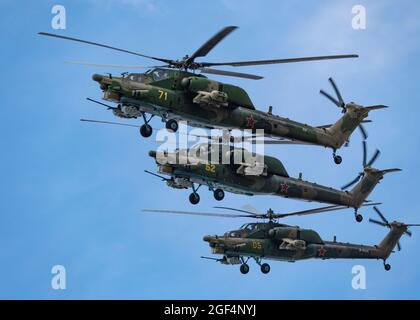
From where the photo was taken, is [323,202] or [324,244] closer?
[323,202]

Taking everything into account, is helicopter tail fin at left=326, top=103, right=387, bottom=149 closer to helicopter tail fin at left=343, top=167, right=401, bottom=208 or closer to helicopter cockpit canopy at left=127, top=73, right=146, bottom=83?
helicopter tail fin at left=343, top=167, right=401, bottom=208

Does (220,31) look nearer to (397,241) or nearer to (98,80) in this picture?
(98,80)

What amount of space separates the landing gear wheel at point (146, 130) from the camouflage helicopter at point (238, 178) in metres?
4.25

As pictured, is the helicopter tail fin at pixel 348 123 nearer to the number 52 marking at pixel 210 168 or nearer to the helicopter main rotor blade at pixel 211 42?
the number 52 marking at pixel 210 168

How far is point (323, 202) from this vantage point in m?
54.9

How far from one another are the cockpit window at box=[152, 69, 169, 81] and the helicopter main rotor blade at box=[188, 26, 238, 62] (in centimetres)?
161

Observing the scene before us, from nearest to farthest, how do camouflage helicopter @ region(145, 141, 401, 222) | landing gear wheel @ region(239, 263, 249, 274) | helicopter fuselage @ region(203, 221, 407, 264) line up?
camouflage helicopter @ region(145, 141, 401, 222), helicopter fuselage @ region(203, 221, 407, 264), landing gear wheel @ region(239, 263, 249, 274)

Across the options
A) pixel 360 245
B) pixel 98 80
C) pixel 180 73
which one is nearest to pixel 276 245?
pixel 360 245

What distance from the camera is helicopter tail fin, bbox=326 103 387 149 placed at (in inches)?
2071

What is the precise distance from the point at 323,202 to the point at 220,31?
21243mm

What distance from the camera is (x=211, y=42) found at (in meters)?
38.9

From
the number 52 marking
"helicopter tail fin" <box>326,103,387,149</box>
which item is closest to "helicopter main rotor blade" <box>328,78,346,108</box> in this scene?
"helicopter tail fin" <box>326,103,387,149</box>

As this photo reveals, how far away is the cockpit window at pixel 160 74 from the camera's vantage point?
4309cm

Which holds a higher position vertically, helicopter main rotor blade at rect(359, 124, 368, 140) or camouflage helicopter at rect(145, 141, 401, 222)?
helicopter main rotor blade at rect(359, 124, 368, 140)
